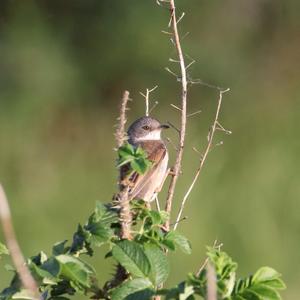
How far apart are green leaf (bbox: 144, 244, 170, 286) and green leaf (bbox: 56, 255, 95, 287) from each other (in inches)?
8.8

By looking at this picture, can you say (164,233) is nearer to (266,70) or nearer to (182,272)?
(182,272)

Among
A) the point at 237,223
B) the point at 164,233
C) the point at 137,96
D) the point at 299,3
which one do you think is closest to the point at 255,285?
the point at 164,233

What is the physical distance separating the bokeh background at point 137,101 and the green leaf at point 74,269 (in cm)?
550

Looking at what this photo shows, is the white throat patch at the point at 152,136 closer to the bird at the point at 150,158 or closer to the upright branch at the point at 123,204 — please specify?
the bird at the point at 150,158

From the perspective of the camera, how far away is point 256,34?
10.9 meters

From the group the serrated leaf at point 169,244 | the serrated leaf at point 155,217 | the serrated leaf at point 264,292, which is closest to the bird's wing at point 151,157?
the serrated leaf at point 155,217

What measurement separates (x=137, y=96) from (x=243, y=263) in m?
2.60

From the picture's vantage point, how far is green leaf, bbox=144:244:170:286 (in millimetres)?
3463

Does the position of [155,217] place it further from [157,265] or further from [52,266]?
[52,266]

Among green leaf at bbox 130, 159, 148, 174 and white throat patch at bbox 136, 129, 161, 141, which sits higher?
white throat patch at bbox 136, 129, 161, 141

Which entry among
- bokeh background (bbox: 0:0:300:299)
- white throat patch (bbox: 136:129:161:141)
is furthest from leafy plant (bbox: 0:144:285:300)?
bokeh background (bbox: 0:0:300:299)

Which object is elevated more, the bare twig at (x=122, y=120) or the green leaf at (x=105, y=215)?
the bare twig at (x=122, y=120)

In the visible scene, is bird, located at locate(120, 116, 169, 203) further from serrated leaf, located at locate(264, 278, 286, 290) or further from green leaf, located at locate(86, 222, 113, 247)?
serrated leaf, located at locate(264, 278, 286, 290)

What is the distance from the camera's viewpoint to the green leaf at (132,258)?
3.47 meters
